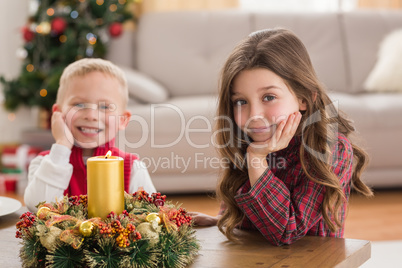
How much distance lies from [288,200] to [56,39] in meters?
3.03

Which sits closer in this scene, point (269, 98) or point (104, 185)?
point (104, 185)

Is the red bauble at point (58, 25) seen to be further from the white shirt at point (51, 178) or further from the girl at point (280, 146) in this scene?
the girl at point (280, 146)

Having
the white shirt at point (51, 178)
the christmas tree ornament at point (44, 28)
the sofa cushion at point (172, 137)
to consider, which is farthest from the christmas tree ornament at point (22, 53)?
the white shirt at point (51, 178)

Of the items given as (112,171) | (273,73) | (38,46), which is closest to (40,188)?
(112,171)

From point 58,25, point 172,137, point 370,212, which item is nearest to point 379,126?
point 370,212

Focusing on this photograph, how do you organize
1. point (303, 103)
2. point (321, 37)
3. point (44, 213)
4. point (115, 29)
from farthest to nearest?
point (321, 37)
point (115, 29)
point (303, 103)
point (44, 213)

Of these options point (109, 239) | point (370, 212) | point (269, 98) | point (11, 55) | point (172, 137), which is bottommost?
point (370, 212)

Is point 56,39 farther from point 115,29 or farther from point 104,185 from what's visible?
point 104,185

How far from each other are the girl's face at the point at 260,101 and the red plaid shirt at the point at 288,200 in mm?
99

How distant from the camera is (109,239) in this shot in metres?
0.83

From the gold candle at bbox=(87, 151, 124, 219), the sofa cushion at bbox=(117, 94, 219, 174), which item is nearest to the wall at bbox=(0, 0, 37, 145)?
the sofa cushion at bbox=(117, 94, 219, 174)

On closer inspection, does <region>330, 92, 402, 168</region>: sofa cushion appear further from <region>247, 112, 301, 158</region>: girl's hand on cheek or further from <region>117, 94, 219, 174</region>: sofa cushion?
<region>247, 112, 301, 158</region>: girl's hand on cheek

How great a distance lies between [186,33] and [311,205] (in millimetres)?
2760

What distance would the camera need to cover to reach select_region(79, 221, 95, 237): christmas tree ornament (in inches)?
33.6
